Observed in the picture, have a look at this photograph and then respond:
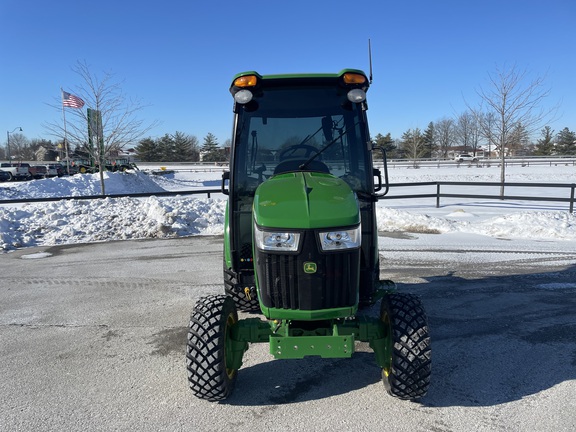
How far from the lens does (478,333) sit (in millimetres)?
4754

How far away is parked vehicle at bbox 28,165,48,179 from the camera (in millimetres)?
37791

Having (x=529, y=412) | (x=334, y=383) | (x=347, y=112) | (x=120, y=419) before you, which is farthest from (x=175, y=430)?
(x=347, y=112)

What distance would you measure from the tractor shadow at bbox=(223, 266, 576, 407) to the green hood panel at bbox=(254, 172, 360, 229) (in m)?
1.49

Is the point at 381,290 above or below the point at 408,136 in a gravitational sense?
below

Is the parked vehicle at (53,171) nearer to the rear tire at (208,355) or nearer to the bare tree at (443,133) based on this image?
the rear tire at (208,355)

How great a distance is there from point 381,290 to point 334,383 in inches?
38.7

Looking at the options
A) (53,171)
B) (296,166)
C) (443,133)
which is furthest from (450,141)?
(296,166)

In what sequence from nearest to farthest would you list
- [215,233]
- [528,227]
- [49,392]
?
[49,392] → [528,227] → [215,233]

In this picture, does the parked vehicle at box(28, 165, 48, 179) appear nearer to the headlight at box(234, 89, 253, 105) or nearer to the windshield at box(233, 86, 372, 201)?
the windshield at box(233, 86, 372, 201)

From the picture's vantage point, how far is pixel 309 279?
3008mm

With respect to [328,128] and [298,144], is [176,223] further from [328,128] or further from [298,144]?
[328,128]

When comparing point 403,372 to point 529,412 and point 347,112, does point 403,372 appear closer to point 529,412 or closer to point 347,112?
point 529,412

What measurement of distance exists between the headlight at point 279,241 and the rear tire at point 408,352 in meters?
0.98

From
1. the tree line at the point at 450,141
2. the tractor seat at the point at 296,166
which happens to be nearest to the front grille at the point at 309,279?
the tractor seat at the point at 296,166
